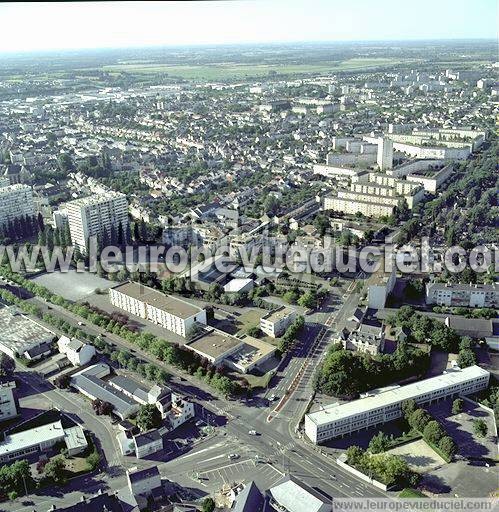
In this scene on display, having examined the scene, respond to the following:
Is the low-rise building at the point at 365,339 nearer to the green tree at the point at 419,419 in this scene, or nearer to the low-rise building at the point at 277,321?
the low-rise building at the point at 277,321

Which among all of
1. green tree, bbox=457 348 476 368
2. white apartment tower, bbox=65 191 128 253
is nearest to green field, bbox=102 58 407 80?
white apartment tower, bbox=65 191 128 253

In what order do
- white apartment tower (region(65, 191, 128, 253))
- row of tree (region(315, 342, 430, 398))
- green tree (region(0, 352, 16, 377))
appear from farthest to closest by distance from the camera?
white apartment tower (region(65, 191, 128, 253)) < green tree (region(0, 352, 16, 377)) < row of tree (region(315, 342, 430, 398))

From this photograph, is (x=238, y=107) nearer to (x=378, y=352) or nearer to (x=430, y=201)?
(x=430, y=201)

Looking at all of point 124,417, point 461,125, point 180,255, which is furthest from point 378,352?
point 461,125

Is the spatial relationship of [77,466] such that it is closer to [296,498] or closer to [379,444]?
[296,498]

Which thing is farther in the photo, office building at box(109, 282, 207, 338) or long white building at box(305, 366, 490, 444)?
office building at box(109, 282, 207, 338)

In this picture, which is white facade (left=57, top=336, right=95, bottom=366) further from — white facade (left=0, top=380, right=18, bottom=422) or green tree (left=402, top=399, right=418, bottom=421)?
green tree (left=402, top=399, right=418, bottom=421)
